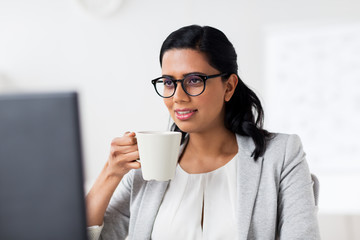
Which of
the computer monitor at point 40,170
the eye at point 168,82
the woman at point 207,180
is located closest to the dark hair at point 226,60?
the woman at point 207,180

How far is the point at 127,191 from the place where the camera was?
4.19 ft

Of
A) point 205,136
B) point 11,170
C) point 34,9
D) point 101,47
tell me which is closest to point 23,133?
point 11,170

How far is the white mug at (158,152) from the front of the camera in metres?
0.93

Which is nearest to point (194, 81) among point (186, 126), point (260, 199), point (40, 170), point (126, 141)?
point (186, 126)

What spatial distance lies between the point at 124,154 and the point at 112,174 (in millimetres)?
94

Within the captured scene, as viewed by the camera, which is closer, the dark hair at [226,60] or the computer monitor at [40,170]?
the computer monitor at [40,170]

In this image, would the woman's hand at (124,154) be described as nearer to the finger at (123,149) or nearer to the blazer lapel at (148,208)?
the finger at (123,149)

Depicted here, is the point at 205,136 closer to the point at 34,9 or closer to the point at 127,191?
the point at 127,191

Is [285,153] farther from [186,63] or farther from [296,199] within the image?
[186,63]

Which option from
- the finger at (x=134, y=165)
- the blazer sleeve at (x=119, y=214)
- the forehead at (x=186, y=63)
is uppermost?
the forehead at (x=186, y=63)

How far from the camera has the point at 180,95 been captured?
44.3 inches

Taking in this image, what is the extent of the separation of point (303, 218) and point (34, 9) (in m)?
3.38

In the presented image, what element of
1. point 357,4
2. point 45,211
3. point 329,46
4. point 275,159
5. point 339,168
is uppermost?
point 357,4

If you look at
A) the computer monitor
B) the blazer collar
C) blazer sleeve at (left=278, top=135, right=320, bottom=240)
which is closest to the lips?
the blazer collar
